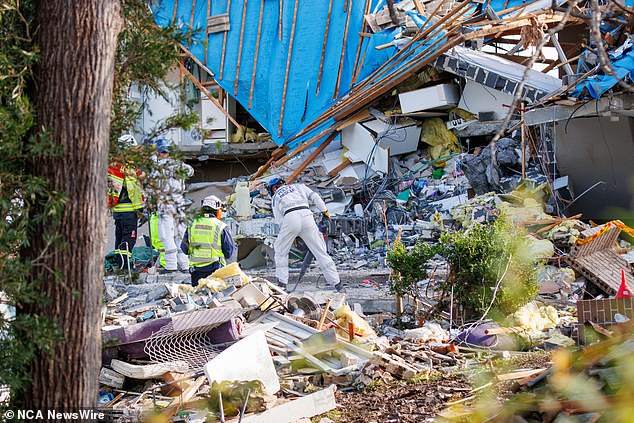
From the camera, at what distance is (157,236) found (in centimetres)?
1407

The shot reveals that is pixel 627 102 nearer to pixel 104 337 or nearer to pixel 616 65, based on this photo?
pixel 616 65

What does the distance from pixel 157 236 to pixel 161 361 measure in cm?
707

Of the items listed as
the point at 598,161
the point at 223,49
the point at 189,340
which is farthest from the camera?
the point at 223,49

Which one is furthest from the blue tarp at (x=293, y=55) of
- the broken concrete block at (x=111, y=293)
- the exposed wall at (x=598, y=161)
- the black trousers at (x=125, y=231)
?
the broken concrete block at (x=111, y=293)

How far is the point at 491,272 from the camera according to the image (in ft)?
29.1

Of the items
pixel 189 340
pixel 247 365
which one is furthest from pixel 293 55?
pixel 247 365

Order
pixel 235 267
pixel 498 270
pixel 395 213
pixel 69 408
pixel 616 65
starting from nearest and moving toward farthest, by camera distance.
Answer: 1. pixel 69 408
2. pixel 498 270
3. pixel 235 267
4. pixel 616 65
5. pixel 395 213

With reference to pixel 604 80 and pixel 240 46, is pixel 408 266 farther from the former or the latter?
pixel 240 46

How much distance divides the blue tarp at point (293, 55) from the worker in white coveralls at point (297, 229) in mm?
6578

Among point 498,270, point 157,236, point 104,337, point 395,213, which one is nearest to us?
point 104,337

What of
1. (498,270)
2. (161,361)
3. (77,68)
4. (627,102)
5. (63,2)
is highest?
(627,102)

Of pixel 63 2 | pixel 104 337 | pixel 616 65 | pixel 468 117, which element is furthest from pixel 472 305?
pixel 468 117

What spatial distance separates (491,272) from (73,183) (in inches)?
224

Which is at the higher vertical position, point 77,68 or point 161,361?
point 77,68
